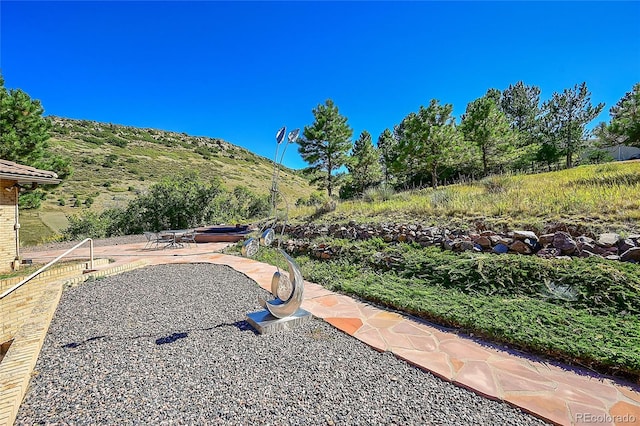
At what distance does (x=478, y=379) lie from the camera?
2.12 meters

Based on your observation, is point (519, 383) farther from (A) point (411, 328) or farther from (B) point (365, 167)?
(B) point (365, 167)

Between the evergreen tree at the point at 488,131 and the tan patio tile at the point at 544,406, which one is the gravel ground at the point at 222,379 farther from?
the evergreen tree at the point at 488,131

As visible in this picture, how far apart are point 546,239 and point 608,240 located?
0.69 m

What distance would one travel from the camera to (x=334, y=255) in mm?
5969

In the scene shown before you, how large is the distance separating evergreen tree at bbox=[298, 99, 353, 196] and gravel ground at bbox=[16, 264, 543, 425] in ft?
49.1

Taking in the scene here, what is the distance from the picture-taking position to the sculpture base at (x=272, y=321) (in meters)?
3.01

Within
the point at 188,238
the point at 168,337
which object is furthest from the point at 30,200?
the point at 168,337

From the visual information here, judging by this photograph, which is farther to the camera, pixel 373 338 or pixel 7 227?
pixel 7 227

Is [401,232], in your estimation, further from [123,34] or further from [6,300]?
[123,34]

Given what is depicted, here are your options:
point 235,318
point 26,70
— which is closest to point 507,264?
point 235,318

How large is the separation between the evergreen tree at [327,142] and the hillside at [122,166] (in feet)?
10.0

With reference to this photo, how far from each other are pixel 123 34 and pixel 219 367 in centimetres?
1277

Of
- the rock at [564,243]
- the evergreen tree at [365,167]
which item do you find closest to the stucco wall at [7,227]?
the rock at [564,243]

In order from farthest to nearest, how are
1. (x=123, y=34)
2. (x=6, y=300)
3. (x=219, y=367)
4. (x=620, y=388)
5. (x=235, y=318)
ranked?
(x=123, y=34) → (x=6, y=300) → (x=235, y=318) → (x=219, y=367) → (x=620, y=388)
